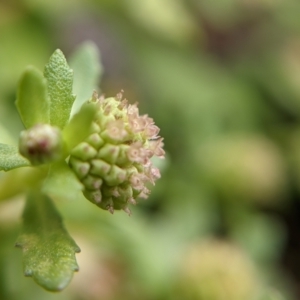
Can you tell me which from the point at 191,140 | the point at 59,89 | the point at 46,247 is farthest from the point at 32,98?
the point at 191,140

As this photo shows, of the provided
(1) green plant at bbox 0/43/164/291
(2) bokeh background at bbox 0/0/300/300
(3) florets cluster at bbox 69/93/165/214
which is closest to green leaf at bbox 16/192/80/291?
(1) green plant at bbox 0/43/164/291

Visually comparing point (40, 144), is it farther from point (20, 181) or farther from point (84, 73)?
point (84, 73)

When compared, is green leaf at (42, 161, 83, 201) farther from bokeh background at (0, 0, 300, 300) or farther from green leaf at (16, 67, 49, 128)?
bokeh background at (0, 0, 300, 300)

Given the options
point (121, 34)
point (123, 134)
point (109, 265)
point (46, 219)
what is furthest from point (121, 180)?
point (121, 34)

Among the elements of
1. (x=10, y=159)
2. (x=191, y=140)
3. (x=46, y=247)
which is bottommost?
(x=46, y=247)

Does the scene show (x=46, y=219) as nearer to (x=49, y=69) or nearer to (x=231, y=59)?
(x=49, y=69)
